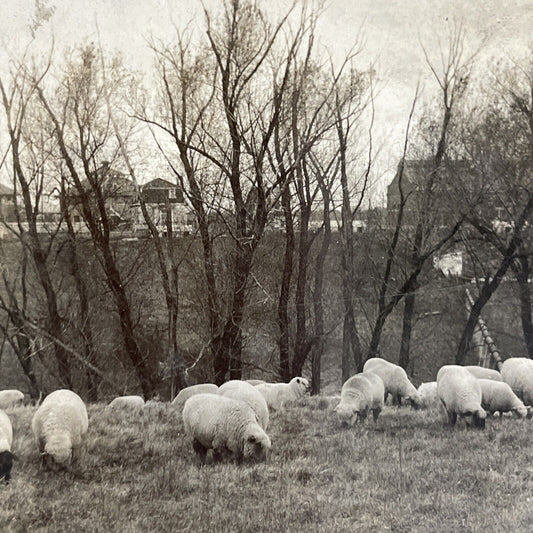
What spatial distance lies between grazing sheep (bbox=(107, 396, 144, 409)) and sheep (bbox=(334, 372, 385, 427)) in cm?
256

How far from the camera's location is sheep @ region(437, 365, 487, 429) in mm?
5830

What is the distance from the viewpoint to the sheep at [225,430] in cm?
470

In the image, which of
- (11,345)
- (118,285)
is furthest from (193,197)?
(11,345)

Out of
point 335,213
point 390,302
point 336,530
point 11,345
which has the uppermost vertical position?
point 335,213

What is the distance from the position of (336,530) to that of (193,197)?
473cm

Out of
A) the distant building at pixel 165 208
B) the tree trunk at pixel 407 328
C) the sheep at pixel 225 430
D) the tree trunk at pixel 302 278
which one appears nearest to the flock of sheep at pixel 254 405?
the sheep at pixel 225 430

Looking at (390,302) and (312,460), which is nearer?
(312,460)

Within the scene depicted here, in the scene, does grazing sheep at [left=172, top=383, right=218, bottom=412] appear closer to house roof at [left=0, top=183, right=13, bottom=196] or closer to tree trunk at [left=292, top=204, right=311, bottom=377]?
tree trunk at [left=292, top=204, right=311, bottom=377]

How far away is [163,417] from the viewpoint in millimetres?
6113

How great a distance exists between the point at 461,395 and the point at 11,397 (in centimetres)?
638

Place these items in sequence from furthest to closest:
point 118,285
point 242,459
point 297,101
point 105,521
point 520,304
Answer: point 520,304
point 297,101
point 118,285
point 242,459
point 105,521

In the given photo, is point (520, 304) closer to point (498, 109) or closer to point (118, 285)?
point (498, 109)

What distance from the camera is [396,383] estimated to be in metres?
7.59

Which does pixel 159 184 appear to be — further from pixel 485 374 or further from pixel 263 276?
pixel 485 374
